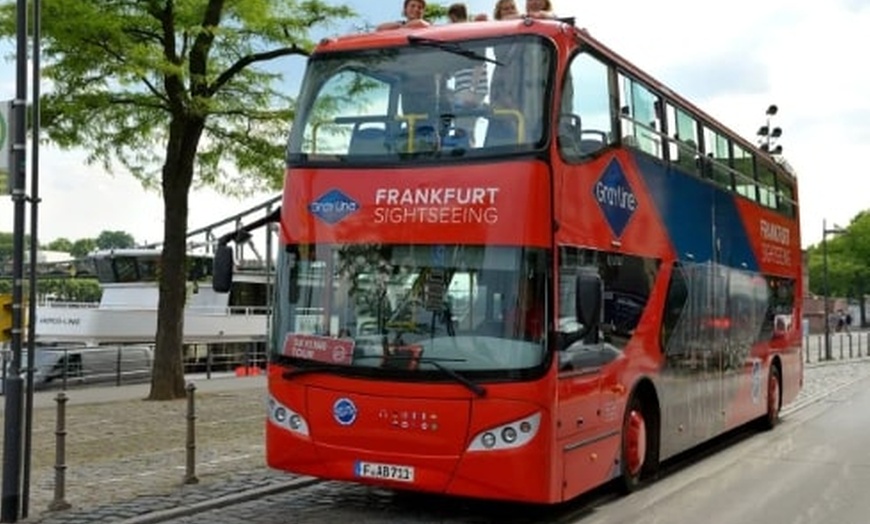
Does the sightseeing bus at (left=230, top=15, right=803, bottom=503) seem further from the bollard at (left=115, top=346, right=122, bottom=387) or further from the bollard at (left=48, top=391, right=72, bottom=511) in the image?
the bollard at (left=115, top=346, right=122, bottom=387)

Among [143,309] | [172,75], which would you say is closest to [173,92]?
[172,75]

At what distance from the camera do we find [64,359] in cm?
2494

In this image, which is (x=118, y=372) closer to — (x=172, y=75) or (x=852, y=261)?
(x=172, y=75)

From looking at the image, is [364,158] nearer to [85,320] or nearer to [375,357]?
[375,357]

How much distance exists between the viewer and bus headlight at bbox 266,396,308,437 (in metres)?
8.18

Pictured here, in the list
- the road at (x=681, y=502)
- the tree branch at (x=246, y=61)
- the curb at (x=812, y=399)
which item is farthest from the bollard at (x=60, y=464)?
the curb at (x=812, y=399)

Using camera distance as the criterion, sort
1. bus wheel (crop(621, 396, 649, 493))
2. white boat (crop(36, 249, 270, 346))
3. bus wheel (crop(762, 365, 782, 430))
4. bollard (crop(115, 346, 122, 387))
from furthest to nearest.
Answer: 1. white boat (crop(36, 249, 270, 346))
2. bollard (crop(115, 346, 122, 387))
3. bus wheel (crop(762, 365, 782, 430))
4. bus wheel (crop(621, 396, 649, 493))

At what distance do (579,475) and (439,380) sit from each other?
151 centimetres

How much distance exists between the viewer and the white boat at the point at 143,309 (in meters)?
34.6

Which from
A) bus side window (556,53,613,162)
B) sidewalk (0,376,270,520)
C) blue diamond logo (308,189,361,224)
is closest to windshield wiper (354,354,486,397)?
blue diamond logo (308,189,361,224)

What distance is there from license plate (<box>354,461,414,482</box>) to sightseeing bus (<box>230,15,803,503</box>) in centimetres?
1

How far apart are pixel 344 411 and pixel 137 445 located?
5.84m

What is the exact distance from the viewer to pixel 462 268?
25.4 feet

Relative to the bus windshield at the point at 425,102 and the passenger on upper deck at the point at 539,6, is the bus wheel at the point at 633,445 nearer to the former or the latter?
the bus windshield at the point at 425,102
